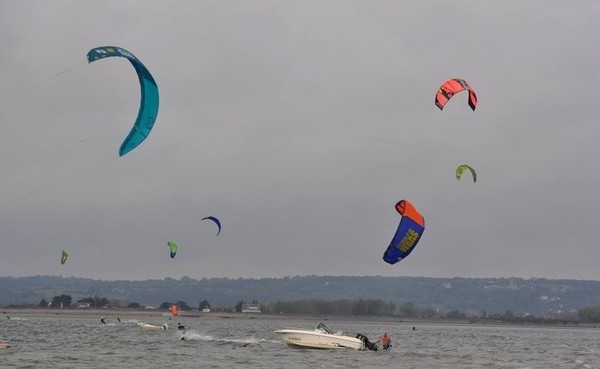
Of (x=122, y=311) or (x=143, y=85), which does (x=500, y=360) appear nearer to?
(x=143, y=85)

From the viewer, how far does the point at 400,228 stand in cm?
4591

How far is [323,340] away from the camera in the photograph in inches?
2122

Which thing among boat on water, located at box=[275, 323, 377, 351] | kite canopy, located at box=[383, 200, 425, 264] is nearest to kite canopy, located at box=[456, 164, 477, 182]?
kite canopy, located at box=[383, 200, 425, 264]

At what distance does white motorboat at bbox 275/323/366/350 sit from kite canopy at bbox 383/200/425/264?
402 inches

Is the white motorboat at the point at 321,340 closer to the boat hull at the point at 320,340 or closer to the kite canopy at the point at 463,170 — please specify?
the boat hull at the point at 320,340

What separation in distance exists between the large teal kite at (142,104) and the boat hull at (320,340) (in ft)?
69.7

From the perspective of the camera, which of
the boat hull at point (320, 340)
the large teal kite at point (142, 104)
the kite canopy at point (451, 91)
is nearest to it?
the large teal kite at point (142, 104)

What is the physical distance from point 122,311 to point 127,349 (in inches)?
5607

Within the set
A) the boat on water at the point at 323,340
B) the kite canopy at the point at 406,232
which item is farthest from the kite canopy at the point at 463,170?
the boat on water at the point at 323,340

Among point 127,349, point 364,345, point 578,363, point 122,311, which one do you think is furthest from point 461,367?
point 122,311

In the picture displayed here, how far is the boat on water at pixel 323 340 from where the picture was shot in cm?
5388

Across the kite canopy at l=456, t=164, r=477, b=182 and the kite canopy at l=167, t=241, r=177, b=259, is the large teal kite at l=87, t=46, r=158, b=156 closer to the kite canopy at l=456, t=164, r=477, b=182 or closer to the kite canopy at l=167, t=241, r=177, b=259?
the kite canopy at l=456, t=164, r=477, b=182

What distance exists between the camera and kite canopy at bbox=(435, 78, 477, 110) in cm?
4334

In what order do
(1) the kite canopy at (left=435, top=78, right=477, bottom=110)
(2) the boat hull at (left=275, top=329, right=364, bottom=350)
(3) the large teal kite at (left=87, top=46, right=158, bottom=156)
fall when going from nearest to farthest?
(3) the large teal kite at (left=87, top=46, right=158, bottom=156), (1) the kite canopy at (left=435, top=78, right=477, bottom=110), (2) the boat hull at (left=275, top=329, right=364, bottom=350)
